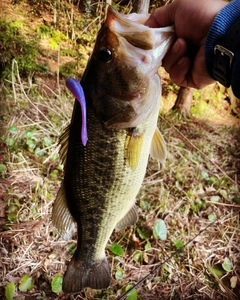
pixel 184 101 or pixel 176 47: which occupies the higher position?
pixel 176 47

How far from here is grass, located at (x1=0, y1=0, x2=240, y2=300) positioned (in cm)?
251

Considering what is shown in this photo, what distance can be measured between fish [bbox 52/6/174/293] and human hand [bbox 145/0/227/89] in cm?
7

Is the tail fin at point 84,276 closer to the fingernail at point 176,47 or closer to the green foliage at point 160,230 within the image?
the fingernail at point 176,47

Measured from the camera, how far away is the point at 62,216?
1532 millimetres

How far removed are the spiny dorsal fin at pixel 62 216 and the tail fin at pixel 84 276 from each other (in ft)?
0.58

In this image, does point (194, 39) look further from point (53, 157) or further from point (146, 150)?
point (53, 157)

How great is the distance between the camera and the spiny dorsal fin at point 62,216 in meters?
1.51

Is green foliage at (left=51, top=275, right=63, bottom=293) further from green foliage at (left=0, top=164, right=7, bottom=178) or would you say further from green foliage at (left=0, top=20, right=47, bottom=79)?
green foliage at (left=0, top=20, right=47, bottom=79)

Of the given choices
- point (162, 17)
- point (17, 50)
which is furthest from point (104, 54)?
point (17, 50)

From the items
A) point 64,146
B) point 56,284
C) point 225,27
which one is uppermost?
point 225,27

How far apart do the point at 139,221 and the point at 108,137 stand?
1.74 m

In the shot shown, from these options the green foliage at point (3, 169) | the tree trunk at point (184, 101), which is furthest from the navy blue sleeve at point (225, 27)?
the tree trunk at point (184, 101)

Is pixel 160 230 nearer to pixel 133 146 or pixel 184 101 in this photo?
pixel 133 146

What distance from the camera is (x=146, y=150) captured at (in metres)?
1.50
